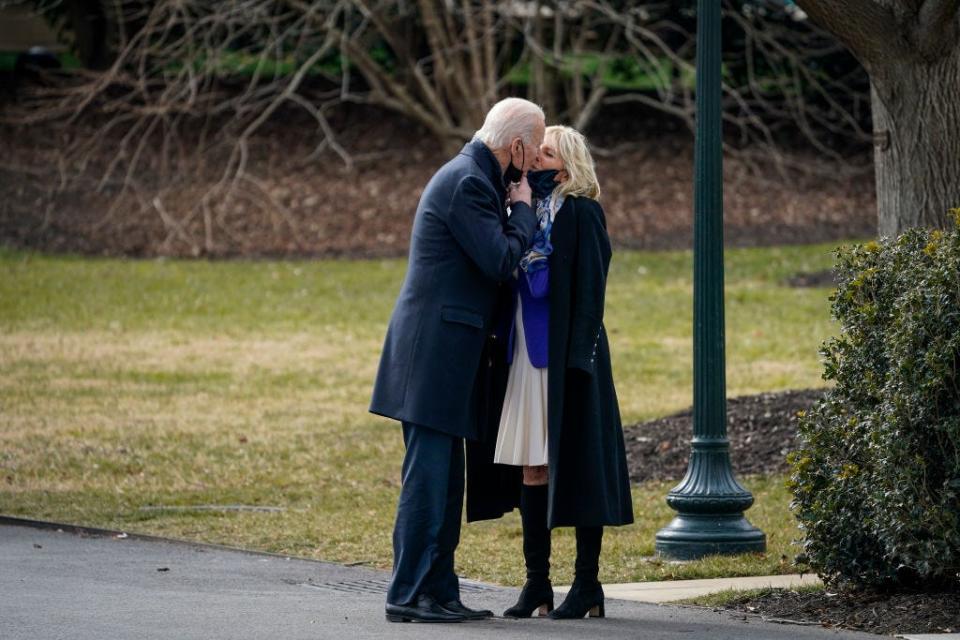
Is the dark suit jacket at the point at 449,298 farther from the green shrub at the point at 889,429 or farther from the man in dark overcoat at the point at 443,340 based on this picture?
the green shrub at the point at 889,429

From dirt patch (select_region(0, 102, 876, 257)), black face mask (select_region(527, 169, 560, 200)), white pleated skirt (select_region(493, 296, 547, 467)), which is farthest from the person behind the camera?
dirt patch (select_region(0, 102, 876, 257))

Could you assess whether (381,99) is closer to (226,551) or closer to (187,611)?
(226,551)

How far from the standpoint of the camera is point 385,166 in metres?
25.7

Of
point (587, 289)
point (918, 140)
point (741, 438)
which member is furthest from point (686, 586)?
point (741, 438)

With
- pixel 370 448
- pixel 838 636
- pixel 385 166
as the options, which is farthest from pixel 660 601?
pixel 385 166

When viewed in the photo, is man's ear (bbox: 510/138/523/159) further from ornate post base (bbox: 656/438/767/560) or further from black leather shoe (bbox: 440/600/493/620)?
ornate post base (bbox: 656/438/767/560)

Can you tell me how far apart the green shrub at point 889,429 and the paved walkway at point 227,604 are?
44cm

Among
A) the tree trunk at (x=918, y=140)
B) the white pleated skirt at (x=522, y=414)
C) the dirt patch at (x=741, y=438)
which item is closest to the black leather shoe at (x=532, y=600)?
the white pleated skirt at (x=522, y=414)

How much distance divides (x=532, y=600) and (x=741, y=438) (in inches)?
186

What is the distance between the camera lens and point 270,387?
14.3 meters

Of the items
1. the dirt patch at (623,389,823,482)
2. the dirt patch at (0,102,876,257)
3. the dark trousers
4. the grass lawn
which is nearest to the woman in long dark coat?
the dark trousers

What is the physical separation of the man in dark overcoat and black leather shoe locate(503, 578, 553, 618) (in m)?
0.21

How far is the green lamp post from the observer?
25.2ft

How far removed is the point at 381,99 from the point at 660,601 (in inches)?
692
